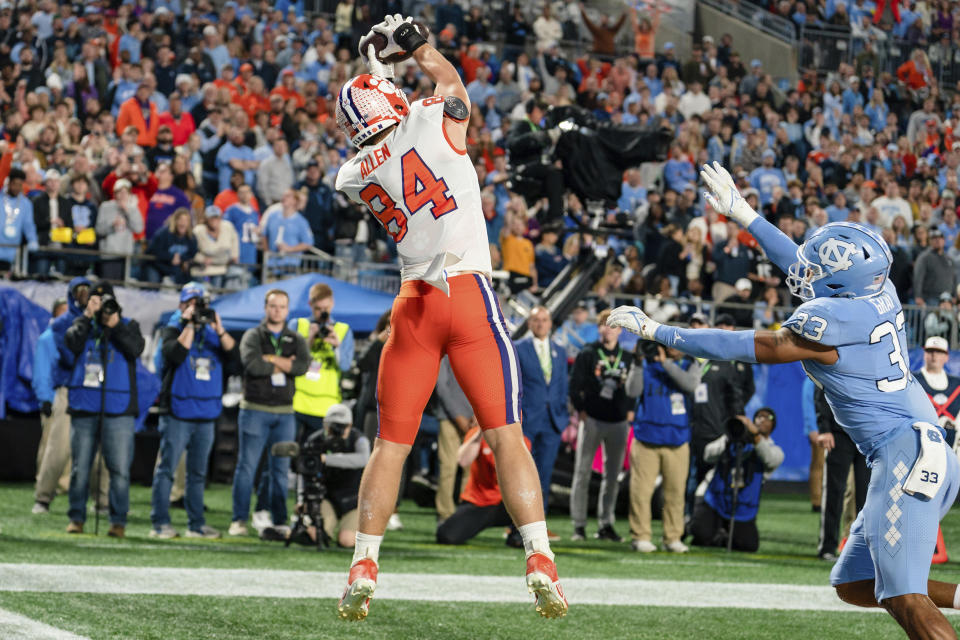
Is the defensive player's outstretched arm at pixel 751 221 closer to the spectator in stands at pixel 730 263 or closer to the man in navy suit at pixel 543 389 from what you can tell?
the man in navy suit at pixel 543 389

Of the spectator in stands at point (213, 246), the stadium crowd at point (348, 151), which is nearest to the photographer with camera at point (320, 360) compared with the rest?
the stadium crowd at point (348, 151)

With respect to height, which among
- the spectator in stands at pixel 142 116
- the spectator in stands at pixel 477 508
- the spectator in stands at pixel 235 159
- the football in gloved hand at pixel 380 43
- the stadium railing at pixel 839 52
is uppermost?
the stadium railing at pixel 839 52

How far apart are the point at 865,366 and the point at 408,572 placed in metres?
4.71

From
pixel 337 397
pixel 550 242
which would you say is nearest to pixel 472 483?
pixel 337 397

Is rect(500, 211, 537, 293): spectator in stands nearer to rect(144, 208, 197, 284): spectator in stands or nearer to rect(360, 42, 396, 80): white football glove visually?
rect(144, 208, 197, 284): spectator in stands

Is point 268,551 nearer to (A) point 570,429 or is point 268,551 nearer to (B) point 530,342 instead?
(B) point 530,342

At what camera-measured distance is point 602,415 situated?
41.0 ft

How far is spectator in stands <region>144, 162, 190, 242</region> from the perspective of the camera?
621 inches

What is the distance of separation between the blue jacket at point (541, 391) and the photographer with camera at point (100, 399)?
3356 millimetres

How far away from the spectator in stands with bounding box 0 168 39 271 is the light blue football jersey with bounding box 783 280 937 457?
1111 cm

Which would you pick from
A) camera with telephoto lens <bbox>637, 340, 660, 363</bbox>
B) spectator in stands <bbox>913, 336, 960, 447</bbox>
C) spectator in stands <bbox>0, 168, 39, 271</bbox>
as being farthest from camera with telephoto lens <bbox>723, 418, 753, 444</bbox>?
spectator in stands <bbox>0, 168, 39, 271</bbox>

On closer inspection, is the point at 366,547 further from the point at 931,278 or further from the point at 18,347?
the point at 931,278

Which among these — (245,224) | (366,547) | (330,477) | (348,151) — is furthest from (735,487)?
(348,151)

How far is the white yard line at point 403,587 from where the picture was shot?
820cm
